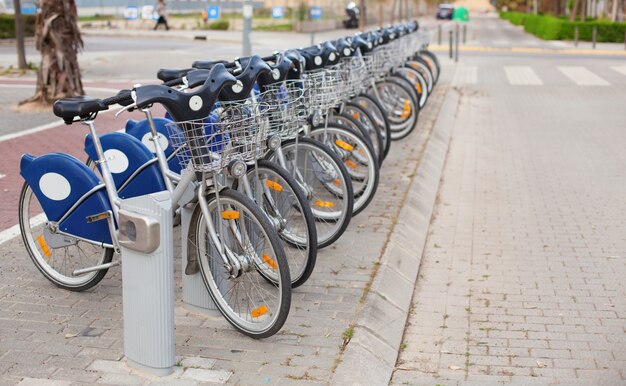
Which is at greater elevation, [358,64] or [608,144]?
[358,64]

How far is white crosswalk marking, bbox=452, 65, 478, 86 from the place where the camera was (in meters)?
19.1

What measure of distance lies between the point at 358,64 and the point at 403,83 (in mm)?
2682

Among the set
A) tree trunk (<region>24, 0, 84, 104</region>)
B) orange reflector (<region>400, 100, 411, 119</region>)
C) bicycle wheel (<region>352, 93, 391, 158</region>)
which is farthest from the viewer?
tree trunk (<region>24, 0, 84, 104</region>)

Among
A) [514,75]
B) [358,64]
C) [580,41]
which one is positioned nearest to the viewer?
[358,64]

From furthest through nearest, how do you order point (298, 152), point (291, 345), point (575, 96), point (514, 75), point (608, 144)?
1. point (514, 75)
2. point (575, 96)
3. point (608, 144)
4. point (298, 152)
5. point (291, 345)

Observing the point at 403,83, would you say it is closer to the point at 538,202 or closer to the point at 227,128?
the point at 538,202

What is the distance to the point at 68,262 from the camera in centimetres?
549

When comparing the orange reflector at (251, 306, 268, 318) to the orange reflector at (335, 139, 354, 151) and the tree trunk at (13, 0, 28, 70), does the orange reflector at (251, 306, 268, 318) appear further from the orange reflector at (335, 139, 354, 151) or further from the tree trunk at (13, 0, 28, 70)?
the tree trunk at (13, 0, 28, 70)

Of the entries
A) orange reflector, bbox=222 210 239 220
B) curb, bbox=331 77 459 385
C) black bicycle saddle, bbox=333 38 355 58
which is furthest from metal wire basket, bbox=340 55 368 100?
orange reflector, bbox=222 210 239 220

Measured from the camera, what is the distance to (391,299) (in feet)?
17.9

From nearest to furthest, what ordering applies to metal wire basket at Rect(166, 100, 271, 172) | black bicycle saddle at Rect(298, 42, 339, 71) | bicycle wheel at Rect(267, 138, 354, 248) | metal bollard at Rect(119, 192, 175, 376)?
metal bollard at Rect(119, 192, 175, 376), metal wire basket at Rect(166, 100, 271, 172), bicycle wheel at Rect(267, 138, 354, 248), black bicycle saddle at Rect(298, 42, 339, 71)

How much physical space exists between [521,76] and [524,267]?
14893 millimetres

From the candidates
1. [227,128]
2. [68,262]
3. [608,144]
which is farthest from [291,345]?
[608,144]

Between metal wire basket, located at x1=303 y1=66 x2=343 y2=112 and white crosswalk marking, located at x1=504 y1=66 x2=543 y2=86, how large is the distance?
12.7 m
